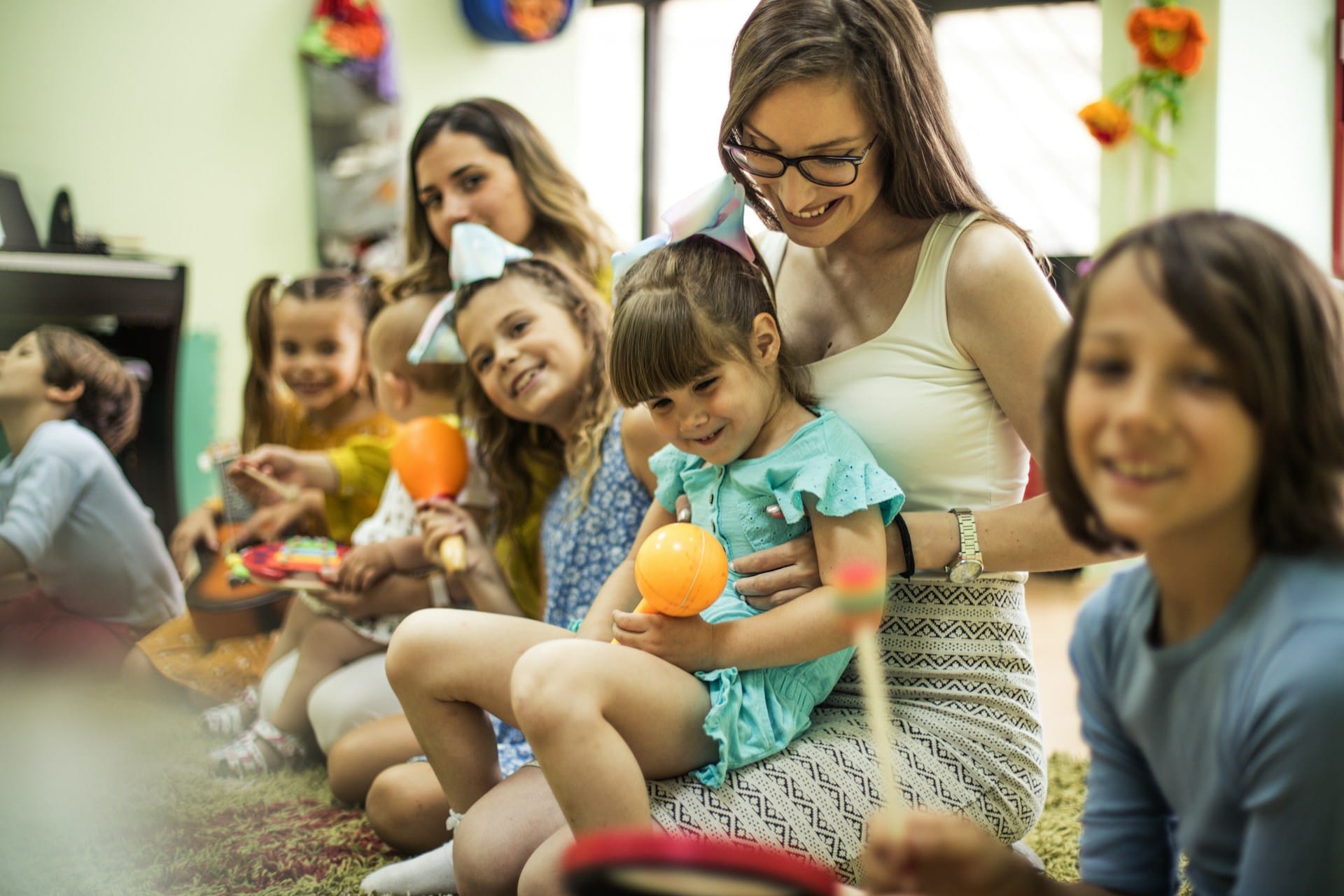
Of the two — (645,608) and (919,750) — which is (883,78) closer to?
(645,608)

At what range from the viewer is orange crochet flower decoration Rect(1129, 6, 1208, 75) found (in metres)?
3.63

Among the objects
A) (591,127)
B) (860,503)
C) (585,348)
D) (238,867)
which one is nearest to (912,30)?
(860,503)

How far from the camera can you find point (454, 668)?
1255 millimetres

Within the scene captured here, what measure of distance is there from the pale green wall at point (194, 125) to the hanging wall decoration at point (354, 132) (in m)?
0.05

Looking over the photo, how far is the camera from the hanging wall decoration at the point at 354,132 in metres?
3.50

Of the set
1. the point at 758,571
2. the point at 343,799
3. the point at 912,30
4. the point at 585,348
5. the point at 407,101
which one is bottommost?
the point at 343,799

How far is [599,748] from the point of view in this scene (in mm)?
1029

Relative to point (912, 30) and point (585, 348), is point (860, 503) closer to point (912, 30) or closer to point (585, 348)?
point (912, 30)

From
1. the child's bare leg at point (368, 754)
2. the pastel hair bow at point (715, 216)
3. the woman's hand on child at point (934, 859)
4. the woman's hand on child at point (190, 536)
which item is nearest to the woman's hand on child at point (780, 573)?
the pastel hair bow at point (715, 216)

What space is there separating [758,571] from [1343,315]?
633 millimetres

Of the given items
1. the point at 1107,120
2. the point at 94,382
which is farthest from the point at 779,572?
the point at 1107,120

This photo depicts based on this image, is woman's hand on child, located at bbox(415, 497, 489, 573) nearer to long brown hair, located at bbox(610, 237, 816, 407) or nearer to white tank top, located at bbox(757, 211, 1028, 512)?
long brown hair, located at bbox(610, 237, 816, 407)

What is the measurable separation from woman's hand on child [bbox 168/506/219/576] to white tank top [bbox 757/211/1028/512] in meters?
1.66

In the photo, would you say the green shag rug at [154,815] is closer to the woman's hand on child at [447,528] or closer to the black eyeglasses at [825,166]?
the woman's hand on child at [447,528]
